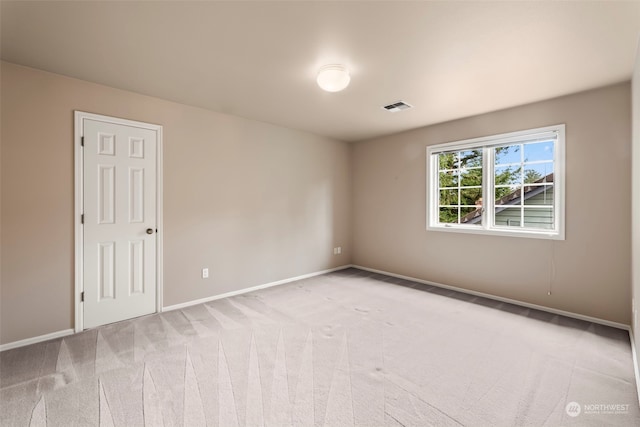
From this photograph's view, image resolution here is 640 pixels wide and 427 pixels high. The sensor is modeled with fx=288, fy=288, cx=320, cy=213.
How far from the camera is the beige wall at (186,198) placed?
258cm

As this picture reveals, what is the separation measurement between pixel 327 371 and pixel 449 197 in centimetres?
334

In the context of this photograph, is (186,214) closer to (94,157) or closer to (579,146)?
(94,157)

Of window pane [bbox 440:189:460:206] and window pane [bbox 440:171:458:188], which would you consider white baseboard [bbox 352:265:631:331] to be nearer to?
window pane [bbox 440:189:460:206]

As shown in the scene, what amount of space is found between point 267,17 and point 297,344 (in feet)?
8.52

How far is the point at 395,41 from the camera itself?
221 centimetres

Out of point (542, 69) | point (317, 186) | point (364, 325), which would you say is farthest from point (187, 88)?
point (542, 69)

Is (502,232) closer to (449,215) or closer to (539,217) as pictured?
(539,217)

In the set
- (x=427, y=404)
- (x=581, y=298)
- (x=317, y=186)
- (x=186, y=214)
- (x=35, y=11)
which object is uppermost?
(x=35, y=11)

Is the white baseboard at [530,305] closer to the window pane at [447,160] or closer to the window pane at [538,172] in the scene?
the window pane at [538,172]

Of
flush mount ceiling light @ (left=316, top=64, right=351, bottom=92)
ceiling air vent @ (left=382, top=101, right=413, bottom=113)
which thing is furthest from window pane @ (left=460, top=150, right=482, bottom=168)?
flush mount ceiling light @ (left=316, top=64, right=351, bottom=92)

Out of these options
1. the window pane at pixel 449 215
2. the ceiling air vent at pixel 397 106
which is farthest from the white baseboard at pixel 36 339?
the window pane at pixel 449 215

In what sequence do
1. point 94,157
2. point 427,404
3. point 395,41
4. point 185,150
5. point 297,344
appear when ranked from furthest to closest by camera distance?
point 185,150
point 94,157
point 297,344
point 395,41
point 427,404

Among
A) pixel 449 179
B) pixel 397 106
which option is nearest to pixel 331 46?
pixel 397 106
